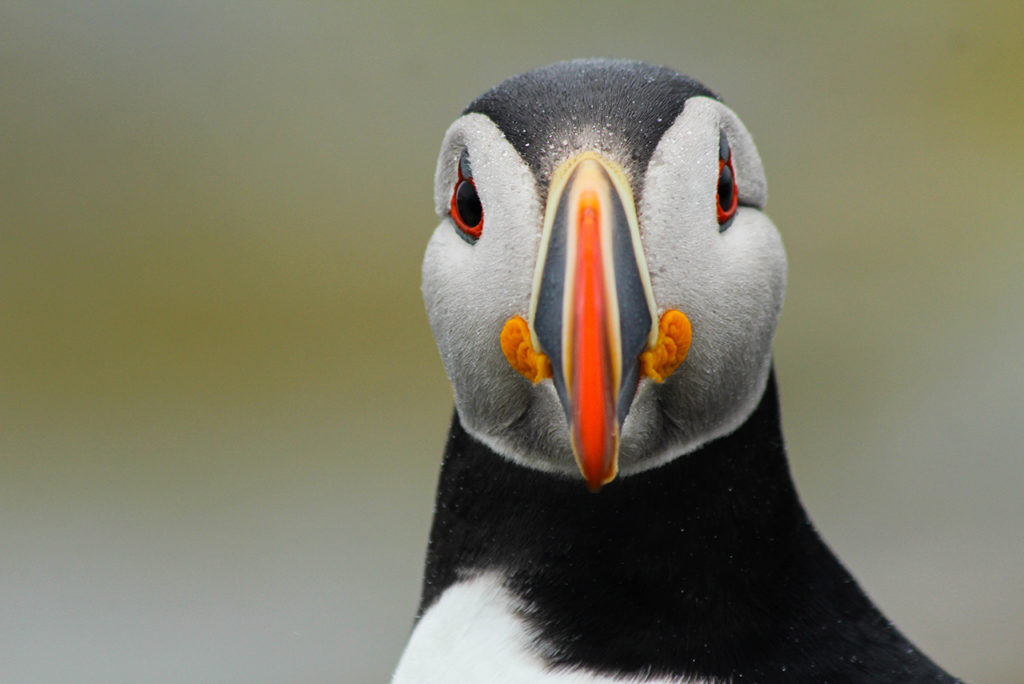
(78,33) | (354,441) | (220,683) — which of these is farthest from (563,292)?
(78,33)

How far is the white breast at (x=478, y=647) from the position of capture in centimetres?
235

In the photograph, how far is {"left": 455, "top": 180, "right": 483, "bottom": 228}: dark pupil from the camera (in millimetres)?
2398

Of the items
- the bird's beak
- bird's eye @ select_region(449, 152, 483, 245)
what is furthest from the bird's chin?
bird's eye @ select_region(449, 152, 483, 245)

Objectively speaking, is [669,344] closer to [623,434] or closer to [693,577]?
[623,434]

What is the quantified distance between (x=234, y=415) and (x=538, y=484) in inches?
307

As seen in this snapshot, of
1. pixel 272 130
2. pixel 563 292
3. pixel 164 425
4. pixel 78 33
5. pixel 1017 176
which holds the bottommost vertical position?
pixel 164 425

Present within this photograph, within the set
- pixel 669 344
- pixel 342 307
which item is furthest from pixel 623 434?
pixel 342 307

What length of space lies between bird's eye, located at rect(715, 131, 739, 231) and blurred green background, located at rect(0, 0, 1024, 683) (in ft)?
16.8

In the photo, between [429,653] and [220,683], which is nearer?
[429,653]

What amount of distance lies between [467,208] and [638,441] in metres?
0.51

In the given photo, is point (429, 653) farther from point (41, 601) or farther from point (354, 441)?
point (354, 441)

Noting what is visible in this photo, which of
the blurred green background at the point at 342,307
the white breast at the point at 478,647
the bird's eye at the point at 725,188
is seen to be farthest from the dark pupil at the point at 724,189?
the blurred green background at the point at 342,307

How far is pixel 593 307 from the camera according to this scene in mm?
1992

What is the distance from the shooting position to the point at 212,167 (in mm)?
11203
